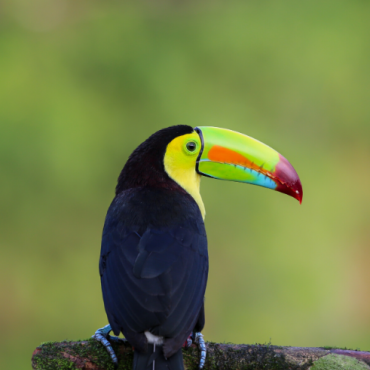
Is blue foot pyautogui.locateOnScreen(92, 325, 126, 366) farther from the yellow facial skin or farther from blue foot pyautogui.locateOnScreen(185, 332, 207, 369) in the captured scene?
the yellow facial skin

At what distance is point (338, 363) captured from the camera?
2604 mm

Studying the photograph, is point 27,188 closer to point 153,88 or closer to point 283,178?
point 153,88

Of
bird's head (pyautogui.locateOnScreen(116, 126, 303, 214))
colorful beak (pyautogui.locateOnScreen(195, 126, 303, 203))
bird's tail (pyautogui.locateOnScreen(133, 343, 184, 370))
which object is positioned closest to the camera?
bird's tail (pyautogui.locateOnScreen(133, 343, 184, 370))

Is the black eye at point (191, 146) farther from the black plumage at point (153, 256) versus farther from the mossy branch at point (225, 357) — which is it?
the mossy branch at point (225, 357)

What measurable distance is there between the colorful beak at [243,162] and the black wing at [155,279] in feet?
1.92

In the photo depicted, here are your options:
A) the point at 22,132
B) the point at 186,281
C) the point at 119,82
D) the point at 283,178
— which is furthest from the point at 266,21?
the point at 186,281

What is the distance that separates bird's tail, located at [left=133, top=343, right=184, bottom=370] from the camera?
2229 mm

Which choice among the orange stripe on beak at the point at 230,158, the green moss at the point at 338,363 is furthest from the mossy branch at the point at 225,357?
the orange stripe on beak at the point at 230,158

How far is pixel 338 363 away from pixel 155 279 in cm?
100

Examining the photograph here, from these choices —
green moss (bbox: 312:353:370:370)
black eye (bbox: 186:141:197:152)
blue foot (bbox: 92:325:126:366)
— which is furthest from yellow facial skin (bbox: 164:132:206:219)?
green moss (bbox: 312:353:370:370)

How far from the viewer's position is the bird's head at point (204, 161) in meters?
3.12

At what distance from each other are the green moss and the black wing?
0.67 metres

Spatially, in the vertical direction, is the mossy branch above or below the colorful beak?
below

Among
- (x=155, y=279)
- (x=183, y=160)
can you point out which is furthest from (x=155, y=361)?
(x=183, y=160)
